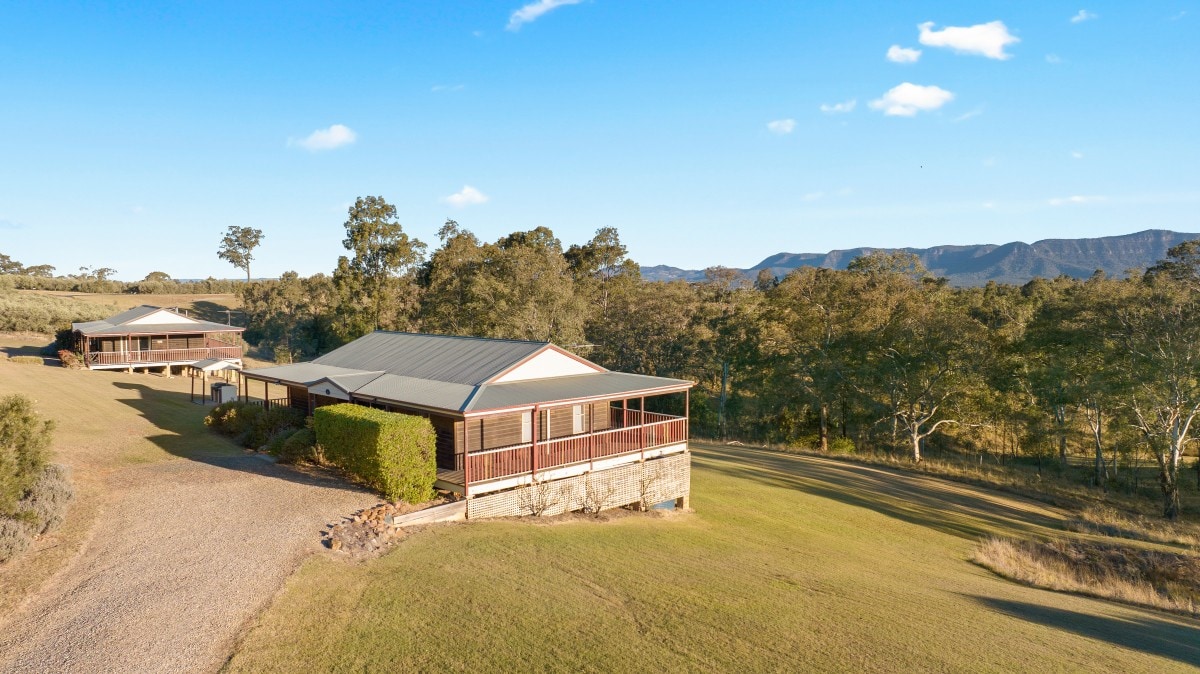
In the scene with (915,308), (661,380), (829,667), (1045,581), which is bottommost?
(1045,581)

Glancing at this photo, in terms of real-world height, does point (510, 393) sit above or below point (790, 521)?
above

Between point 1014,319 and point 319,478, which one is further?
point 1014,319

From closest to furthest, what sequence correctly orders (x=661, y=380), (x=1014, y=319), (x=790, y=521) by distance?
(x=790, y=521)
(x=661, y=380)
(x=1014, y=319)

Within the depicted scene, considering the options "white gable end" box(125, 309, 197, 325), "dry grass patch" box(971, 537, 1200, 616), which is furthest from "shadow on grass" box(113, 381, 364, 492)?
"dry grass patch" box(971, 537, 1200, 616)

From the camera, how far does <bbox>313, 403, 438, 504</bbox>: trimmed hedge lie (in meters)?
13.7

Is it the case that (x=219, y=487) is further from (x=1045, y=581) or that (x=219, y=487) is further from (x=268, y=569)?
(x=1045, y=581)

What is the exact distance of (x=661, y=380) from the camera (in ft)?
63.5

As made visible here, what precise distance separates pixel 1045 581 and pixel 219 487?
19.4m

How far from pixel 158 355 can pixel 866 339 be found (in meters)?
40.2

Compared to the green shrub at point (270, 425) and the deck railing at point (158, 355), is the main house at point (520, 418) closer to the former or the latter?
the green shrub at point (270, 425)

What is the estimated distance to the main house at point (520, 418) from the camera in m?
15.0

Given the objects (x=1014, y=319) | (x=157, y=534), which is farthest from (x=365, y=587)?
(x=1014, y=319)

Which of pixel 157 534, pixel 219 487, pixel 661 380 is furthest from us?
pixel 661 380

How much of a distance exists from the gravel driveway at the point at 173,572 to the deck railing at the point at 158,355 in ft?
80.2
